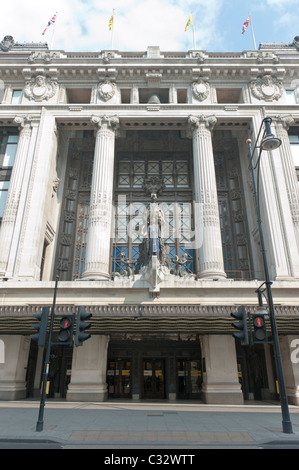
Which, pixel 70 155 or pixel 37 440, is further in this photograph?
pixel 70 155

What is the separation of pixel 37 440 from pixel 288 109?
28.1 metres

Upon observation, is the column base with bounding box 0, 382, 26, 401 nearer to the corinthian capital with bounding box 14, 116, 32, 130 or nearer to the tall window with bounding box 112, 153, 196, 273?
the tall window with bounding box 112, 153, 196, 273

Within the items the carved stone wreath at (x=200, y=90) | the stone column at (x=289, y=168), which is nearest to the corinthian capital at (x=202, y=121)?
the carved stone wreath at (x=200, y=90)

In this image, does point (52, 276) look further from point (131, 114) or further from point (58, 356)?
point (131, 114)

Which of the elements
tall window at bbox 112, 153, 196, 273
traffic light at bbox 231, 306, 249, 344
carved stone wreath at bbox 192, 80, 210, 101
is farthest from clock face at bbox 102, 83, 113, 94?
traffic light at bbox 231, 306, 249, 344

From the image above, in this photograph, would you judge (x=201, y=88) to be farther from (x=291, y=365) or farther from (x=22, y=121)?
(x=291, y=365)

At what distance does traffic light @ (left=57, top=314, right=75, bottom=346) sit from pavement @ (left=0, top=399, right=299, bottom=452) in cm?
258

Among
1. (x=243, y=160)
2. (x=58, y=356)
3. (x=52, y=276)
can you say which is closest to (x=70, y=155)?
(x=52, y=276)

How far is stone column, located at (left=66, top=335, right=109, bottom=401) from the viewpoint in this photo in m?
17.8

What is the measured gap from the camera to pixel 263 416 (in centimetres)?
1280

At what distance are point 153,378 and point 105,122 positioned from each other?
65.8 ft

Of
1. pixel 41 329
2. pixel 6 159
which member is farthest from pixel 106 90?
pixel 41 329

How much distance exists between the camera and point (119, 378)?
20.6 meters

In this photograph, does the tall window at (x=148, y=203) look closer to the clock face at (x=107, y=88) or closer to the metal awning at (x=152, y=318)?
the clock face at (x=107, y=88)
